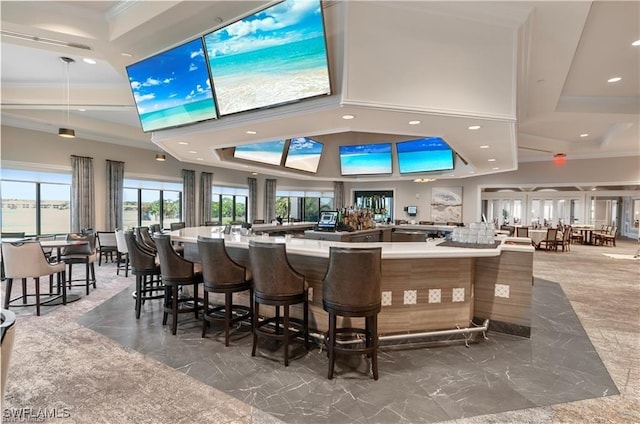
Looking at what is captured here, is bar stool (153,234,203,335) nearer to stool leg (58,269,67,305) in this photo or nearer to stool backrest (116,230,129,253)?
stool leg (58,269,67,305)

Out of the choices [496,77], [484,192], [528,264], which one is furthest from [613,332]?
[484,192]

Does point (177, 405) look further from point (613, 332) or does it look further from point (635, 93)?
point (635, 93)

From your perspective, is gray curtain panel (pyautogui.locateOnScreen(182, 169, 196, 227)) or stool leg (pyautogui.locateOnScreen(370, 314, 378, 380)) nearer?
stool leg (pyautogui.locateOnScreen(370, 314, 378, 380))

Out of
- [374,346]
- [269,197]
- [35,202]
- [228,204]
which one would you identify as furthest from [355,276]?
[228,204]

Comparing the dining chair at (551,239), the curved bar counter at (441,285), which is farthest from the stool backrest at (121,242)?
the dining chair at (551,239)

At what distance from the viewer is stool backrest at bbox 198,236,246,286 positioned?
342 centimetres

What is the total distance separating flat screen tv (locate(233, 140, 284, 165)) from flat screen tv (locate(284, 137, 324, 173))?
1.37ft

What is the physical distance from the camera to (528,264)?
12.1 feet

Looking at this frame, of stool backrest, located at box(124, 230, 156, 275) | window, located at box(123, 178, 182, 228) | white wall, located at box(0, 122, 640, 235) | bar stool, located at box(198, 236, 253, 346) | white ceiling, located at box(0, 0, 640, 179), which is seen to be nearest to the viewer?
white ceiling, located at box(0, 0, 640, 179)

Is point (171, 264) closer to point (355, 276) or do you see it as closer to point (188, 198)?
point (355, 276)

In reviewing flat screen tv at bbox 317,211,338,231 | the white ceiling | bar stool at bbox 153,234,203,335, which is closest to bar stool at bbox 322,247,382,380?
the white ceiling

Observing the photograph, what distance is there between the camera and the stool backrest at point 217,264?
3416 millimetres

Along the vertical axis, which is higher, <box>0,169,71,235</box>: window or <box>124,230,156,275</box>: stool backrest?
<box>0,169,71,235</box>: window

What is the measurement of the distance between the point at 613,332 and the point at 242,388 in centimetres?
444
